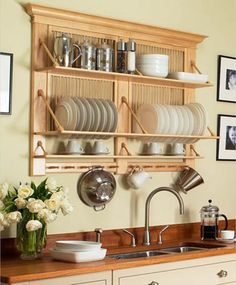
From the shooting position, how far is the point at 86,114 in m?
3.92

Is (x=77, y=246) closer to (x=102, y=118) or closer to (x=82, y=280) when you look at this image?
(x=82, y=280)

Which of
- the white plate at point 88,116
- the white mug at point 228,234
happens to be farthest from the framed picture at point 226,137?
the white plate at point 88,116

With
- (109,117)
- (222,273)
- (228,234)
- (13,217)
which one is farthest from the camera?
(228,234)

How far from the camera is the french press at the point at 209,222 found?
4.60 meters

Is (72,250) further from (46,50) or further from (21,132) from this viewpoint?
(46,50)

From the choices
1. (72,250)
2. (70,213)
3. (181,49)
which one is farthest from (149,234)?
(181,49)

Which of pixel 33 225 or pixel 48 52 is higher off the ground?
pixel 48 52

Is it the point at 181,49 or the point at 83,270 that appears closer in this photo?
the point at 83,270

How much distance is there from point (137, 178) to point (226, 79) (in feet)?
3.85

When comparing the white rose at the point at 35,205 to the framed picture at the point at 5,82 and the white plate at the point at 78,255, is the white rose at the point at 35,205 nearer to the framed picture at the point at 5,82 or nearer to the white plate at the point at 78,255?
the white plate at the point at 78,255

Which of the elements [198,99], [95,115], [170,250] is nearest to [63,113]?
[95,115]

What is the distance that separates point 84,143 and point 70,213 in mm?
424

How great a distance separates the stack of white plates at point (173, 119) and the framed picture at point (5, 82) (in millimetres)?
908

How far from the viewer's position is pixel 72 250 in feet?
11.7
